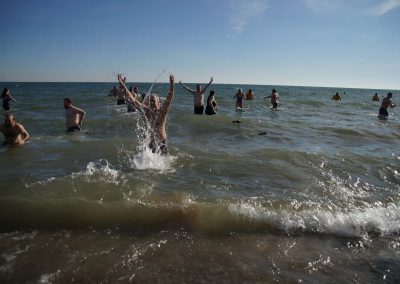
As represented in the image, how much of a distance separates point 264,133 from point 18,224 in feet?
30.4

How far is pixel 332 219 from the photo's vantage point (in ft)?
16.0

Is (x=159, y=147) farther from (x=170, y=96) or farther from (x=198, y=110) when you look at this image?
(x=198, y=110)

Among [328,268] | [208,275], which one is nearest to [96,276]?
[208,275]

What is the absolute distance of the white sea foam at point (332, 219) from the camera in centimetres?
467

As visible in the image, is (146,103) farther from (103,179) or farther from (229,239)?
(229,239)

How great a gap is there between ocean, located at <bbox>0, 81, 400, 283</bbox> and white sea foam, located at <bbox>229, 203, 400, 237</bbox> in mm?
16

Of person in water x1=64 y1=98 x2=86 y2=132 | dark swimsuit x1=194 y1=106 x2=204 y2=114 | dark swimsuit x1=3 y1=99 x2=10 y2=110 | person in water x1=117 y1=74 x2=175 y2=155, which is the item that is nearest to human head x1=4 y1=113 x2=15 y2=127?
person in water x1=64 y1=98 x2=86 y2=132

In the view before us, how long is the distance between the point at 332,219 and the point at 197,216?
189 centimetres

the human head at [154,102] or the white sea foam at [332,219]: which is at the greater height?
the human head at [154,102]

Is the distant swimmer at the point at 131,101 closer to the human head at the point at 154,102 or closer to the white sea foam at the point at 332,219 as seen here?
the human head at the point at 154,102

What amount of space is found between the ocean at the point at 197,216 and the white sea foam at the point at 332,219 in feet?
0.05

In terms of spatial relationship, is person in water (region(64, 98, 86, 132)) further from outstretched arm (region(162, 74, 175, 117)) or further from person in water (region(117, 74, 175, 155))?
outstretched arm (region(162, 74, 175, 117))

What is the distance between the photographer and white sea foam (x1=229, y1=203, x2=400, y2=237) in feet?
15.3

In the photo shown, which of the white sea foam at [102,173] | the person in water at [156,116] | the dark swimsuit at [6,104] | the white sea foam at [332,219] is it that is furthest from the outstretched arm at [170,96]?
the dark swimsuit at [6,104]
